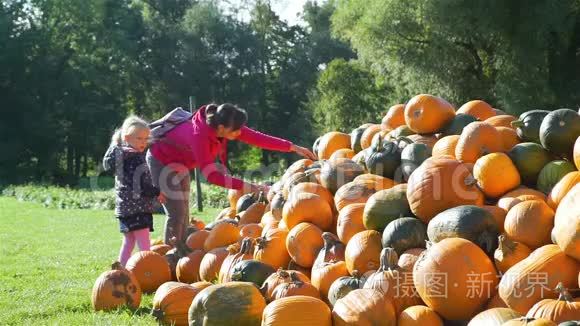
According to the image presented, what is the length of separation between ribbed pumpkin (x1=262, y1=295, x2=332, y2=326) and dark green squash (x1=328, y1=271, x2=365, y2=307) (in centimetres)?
21

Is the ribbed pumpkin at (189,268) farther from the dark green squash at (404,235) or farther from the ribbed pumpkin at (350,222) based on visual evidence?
the dark green squash at (404,235)

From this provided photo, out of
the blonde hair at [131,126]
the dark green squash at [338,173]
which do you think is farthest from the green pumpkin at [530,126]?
the blonde hair at [131,126]

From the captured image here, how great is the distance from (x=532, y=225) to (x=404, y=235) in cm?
66

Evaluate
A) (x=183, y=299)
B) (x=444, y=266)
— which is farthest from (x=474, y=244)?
(x=183, y=299)

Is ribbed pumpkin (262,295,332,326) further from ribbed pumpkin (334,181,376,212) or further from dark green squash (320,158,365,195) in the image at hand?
dark green squash (320,158,365,195)

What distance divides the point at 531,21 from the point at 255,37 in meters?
25.5

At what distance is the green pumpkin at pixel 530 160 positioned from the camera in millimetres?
3875

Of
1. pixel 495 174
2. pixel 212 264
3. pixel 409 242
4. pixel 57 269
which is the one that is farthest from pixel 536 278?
pixel 57 269

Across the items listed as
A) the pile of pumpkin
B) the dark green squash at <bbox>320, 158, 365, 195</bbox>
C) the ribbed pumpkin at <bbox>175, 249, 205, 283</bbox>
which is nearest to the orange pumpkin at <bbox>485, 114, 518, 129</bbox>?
the pile of pumpkin

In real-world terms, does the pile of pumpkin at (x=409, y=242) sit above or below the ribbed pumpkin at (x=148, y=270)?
above

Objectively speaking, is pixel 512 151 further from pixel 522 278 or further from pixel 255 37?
pixel 255 37

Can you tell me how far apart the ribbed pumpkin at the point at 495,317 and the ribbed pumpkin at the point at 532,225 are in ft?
1.90

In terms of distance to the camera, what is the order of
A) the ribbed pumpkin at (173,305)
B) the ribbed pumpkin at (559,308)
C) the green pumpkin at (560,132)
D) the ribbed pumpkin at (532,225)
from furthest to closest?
the green pumpkin at (560,132) → the ribbed pumpkin at (173,305) → the ribbed pumpkin at (532,225) → the ribbed pumpkin at (559,308)

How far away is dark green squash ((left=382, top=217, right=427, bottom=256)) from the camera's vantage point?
353 cm
